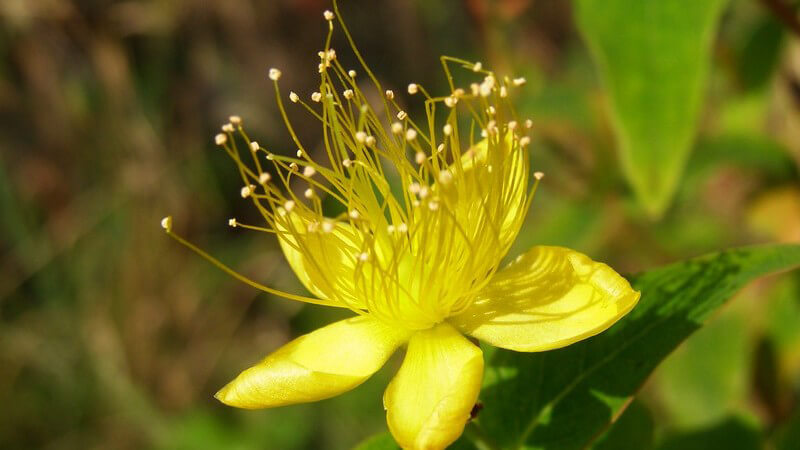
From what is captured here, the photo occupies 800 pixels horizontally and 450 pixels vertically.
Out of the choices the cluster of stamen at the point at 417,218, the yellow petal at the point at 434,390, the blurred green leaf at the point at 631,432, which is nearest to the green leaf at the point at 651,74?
the cluster of stamen at the point at 417,218

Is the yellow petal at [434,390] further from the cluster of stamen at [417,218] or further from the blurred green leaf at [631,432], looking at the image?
the blurred green leaf at [631,432]

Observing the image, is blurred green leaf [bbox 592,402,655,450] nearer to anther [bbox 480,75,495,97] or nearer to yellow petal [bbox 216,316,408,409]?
yellow petal [bbox 216,316,408,409]

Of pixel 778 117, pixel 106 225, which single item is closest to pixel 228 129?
pixel 778 117

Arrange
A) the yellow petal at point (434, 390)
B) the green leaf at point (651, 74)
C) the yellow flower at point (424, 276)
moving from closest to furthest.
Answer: the yellow petal at point (434, 390), the yellow flower at point (424, 276), the green leaf at point (651, 74)

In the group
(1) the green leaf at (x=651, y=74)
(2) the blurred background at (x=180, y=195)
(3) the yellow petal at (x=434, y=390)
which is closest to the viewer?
(3) the yellow petal at (x=434, y=390)

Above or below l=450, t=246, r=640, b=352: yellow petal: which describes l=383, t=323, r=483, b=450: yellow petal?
below

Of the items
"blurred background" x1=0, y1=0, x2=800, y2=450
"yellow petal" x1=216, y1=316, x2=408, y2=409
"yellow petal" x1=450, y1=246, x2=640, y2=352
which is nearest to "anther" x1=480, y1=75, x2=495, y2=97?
"yellow petal" x1=450, y1=246, x2=640, y2=352

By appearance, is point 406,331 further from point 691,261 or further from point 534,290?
point 691,261
